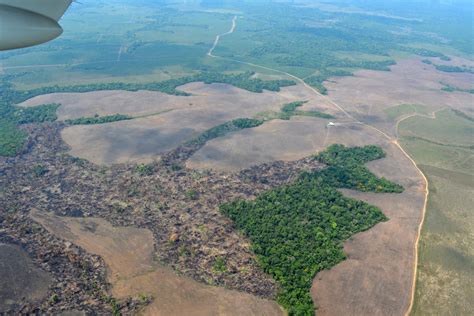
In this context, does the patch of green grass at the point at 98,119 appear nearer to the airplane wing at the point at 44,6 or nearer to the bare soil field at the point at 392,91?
the bare soil field at the point at 392,91

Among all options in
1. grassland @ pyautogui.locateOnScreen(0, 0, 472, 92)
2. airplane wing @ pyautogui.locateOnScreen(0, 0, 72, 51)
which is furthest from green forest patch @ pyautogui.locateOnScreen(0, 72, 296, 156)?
airplane wing @ pyautogui.locateOnScreen(0, 0, 72, 51)

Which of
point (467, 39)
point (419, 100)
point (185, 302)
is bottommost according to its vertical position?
point (185, 302)

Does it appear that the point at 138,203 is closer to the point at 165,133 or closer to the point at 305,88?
the point at 165,133

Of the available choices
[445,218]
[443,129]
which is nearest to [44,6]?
[445,218]

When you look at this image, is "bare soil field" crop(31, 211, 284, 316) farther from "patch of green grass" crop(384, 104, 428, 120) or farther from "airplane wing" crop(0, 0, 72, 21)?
"patch of green grass" crop(384, 104, 428, 120)

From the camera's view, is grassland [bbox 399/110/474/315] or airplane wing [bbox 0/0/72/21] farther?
grassland [bbox 399/110/474/315]

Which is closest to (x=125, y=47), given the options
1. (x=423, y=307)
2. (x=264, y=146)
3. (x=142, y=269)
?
(x=264, y=146)

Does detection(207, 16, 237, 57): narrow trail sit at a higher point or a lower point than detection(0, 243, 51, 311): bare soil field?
higher
